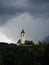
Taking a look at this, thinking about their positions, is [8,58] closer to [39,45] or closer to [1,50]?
[1,50]

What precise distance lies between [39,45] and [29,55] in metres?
7.01

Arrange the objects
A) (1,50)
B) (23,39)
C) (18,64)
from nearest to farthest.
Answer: (18,64), (1,50), (23,39)

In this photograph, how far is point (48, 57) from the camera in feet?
307

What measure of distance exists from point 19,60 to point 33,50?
271 inches

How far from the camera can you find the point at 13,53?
319ft

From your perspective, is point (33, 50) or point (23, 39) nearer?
point (33, 50)

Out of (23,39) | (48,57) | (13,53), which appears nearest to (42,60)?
(48,57)

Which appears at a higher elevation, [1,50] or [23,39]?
[23,39]

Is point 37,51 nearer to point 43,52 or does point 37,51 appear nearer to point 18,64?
point 43,52

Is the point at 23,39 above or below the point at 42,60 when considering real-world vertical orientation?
above

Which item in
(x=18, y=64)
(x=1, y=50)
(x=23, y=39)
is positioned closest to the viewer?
(x=18, y=64)

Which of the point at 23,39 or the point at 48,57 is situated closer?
the point at 48,57

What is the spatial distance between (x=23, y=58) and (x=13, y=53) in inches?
Answer: 157

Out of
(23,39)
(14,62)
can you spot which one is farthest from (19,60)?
(23,39)
